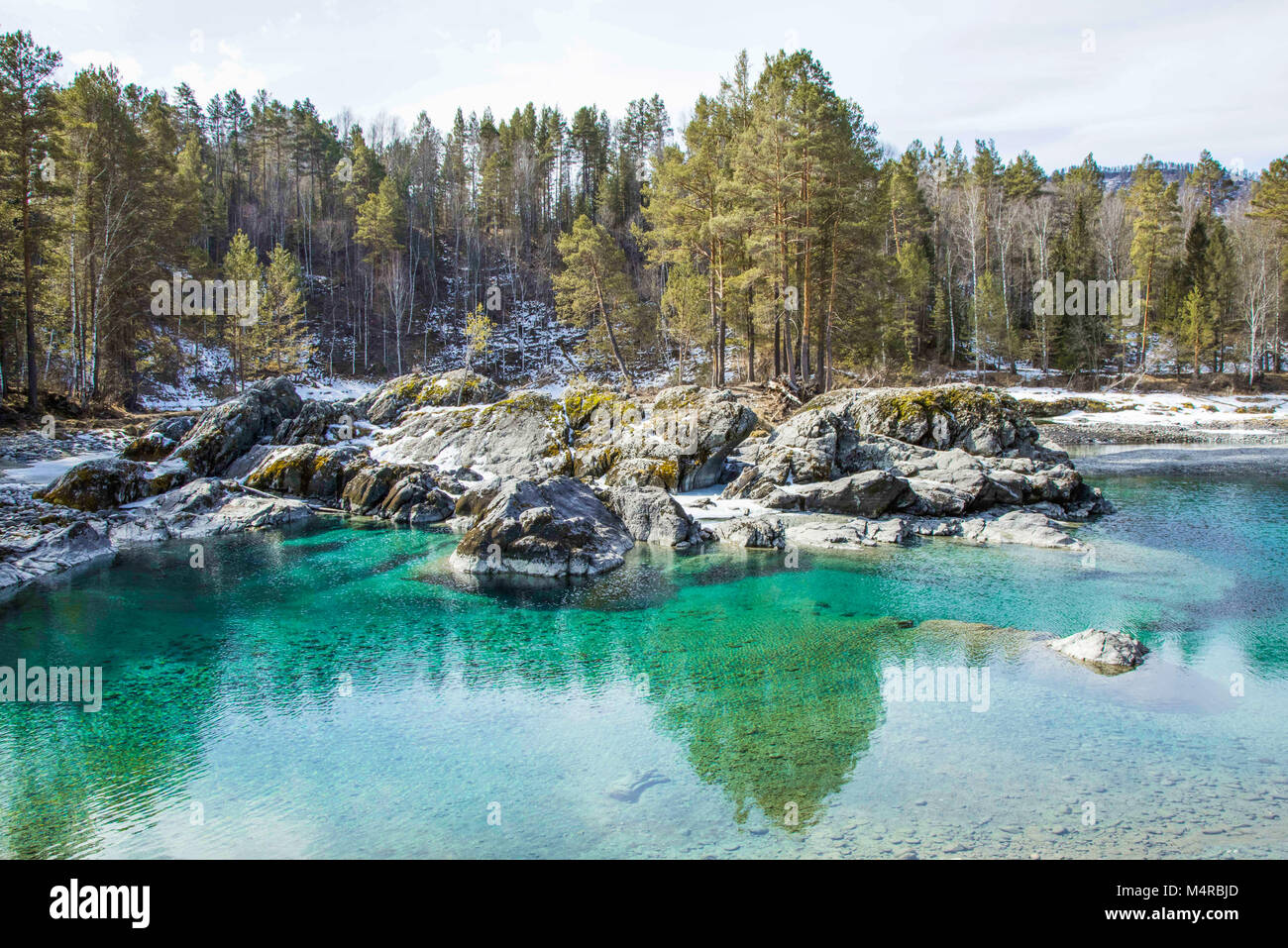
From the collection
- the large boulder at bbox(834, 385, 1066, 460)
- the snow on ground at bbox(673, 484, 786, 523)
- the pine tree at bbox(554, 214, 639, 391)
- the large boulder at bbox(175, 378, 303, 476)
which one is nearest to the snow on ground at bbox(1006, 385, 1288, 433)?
the large boulder at bbox(834, 385, 1066, 460)

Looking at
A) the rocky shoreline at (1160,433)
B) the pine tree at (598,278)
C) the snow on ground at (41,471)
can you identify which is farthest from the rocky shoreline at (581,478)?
the rocky shoreline at (1160,433)

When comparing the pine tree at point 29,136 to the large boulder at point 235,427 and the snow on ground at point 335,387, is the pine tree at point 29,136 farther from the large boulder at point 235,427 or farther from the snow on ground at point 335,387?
the snow on ground at point 335,387

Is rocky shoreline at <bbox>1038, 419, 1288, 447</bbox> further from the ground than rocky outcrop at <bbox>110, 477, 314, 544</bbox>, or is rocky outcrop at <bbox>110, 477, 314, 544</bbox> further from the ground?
rocky shoreline at <bbox>1038, 419, 1288, 447</bbox>

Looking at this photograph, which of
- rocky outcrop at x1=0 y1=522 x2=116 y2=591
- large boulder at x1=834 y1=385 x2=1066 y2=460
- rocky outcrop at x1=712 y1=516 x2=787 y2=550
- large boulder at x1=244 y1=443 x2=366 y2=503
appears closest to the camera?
rocky outcrop at x1=0 y1=522 x2=116 y2=591

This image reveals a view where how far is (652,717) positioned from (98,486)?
23194 millimetres

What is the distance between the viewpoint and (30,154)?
31.5 metres

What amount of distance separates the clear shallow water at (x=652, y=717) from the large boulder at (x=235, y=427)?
11397 millimetres

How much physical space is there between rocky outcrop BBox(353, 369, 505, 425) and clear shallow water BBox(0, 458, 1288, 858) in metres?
17.7

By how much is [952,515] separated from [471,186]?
8218 centimetres

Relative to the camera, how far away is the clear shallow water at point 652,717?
760 cm

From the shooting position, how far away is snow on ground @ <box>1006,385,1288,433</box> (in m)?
47.6

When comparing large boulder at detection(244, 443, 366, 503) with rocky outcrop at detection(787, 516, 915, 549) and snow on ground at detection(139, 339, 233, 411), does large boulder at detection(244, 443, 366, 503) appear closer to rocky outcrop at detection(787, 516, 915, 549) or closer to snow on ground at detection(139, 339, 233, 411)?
rocky outcrop at detection(787, 516, 915, 549)
